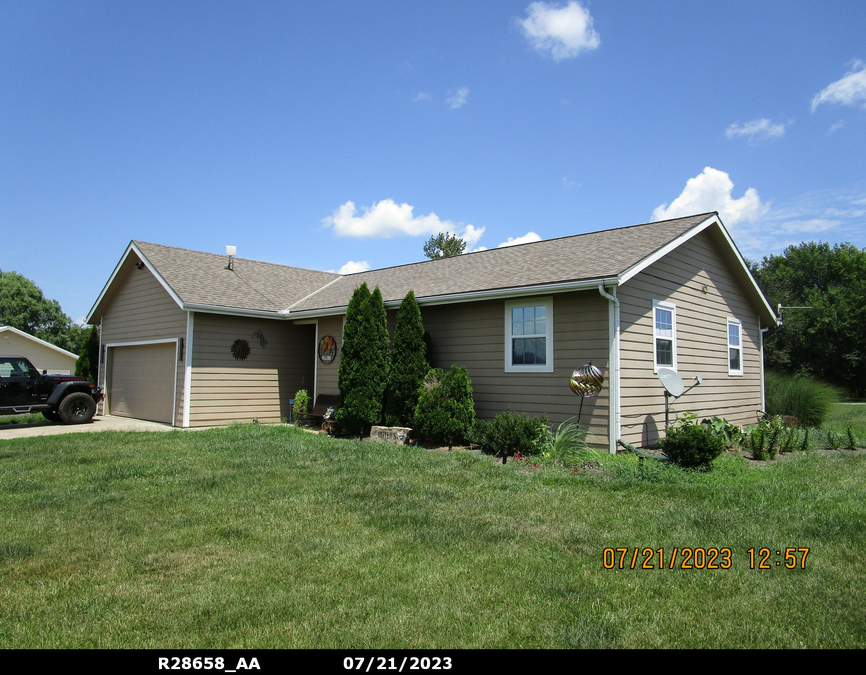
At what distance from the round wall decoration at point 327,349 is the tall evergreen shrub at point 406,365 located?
282 centimetres

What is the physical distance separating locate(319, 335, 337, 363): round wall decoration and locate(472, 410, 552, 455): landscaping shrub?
554 cm

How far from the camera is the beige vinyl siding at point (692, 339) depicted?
9.55 m

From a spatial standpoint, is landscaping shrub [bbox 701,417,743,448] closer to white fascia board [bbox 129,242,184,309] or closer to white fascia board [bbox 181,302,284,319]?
white fascia board [bbox 181,302,284,319]

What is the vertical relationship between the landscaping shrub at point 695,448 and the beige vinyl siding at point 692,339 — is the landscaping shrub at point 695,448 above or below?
below

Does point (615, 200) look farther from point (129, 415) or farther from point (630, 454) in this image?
point (129, 415)

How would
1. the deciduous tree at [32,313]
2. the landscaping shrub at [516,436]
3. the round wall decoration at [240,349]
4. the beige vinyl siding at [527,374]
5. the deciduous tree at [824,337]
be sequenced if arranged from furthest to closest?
the deciduous tree at [32,313]
the deciduous tree at [824,337]
the round wall decoration at [240,349]
the beige vinyl siding at [527,374]
the landscaping shrub at [516,436]

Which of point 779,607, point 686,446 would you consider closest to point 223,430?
point 686,446

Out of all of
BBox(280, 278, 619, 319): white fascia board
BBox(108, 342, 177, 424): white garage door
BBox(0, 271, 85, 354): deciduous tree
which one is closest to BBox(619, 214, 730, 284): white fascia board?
BBox(280, 278, 619, 319): white fascia board

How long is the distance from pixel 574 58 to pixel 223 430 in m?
10.6

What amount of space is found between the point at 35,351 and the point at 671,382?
33718mm

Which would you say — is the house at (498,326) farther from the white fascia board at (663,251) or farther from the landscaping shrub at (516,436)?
the landscaping shrub at (516,436)

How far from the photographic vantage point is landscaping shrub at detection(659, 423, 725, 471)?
752 cm
